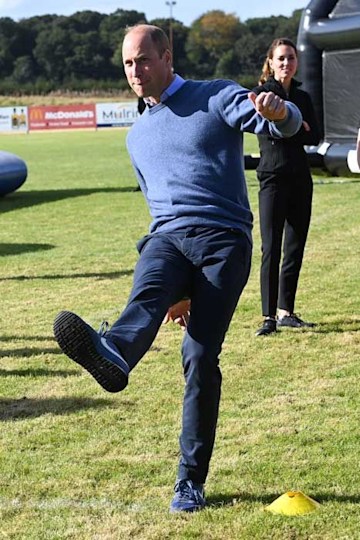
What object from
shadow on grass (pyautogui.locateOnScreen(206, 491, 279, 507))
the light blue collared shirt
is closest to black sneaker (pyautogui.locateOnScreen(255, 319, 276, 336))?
shadow on grass (pyautogui.locateOnScreen(206, 491, 279, 507))

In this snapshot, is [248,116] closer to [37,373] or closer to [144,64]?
[144,64]

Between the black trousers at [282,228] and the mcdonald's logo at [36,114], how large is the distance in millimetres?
47318

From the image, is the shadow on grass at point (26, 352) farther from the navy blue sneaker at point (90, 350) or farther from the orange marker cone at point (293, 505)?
the navy blue sneaker at point (90, 350)

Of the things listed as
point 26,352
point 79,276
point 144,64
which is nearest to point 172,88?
point 144,64

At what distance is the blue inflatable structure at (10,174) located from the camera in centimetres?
1870

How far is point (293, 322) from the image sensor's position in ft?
25.5

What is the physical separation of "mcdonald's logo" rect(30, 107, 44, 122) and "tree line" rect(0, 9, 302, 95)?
1629 inches

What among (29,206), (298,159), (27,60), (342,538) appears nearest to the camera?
(342,538)

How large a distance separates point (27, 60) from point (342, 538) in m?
107

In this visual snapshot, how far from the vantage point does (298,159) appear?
7480mm

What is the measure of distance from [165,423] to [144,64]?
2168 millimetres

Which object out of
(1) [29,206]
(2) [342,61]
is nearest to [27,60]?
(1) [29,206]

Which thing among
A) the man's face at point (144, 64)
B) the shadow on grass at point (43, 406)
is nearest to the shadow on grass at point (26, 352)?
the shadow on grass at point (43, 406)

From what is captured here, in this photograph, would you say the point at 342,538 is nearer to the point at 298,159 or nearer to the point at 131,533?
the point at 131,533
